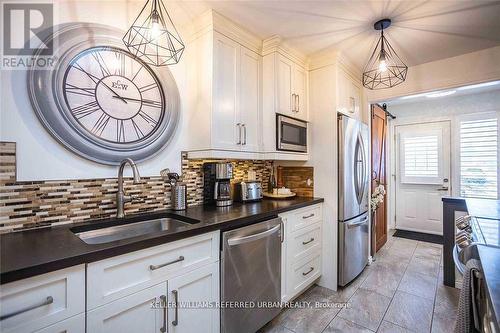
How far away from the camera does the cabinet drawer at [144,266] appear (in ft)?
3.22

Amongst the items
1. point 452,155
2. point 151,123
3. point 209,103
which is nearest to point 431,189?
point 452,155

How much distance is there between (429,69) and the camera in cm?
261

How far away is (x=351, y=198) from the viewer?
8.07ft

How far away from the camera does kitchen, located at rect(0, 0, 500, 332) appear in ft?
3.67

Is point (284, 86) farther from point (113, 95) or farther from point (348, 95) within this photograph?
point (113, 95)

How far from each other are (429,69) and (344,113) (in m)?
1.11

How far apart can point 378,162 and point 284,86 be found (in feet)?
7.08

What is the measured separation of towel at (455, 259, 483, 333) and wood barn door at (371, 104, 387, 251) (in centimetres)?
247

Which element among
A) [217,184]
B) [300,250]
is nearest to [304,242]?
[300,250]

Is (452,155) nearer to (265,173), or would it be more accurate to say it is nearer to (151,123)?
(265,173)

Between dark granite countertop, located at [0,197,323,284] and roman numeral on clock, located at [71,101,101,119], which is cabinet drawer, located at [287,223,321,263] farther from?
roman numeral on clock, located at [71,101,101,119]

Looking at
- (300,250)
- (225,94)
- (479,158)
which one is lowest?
(300,250)

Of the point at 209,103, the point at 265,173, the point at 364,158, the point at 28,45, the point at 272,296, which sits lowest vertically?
the point at 272,296

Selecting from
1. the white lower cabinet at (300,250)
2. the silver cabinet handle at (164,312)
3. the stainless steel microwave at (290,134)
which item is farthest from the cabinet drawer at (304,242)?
the silver cabinet handle at (164,312)
